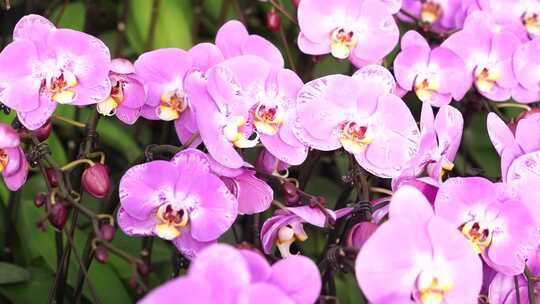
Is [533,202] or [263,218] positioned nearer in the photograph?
[533,202]

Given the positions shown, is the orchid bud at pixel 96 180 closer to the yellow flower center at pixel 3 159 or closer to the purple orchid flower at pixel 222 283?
the yellow flower center at pixel 3 159

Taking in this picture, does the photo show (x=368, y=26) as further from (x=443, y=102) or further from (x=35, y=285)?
(x=35, y=285)

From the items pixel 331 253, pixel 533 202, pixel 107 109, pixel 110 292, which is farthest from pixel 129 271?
pixel 533 202

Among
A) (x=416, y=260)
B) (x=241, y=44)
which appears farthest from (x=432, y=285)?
(x=241, y=44)

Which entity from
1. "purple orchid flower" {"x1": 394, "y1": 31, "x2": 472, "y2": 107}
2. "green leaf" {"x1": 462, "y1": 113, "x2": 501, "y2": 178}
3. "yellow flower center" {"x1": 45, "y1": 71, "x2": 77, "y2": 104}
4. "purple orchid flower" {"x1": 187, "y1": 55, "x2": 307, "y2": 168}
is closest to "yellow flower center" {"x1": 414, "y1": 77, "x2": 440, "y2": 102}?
"purple orchid flower" {"x1": 394, "y1": 31, "x2": 472, "y2": 107}

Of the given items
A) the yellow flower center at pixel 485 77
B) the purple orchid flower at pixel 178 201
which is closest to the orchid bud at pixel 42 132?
the purple orchid flower at pixel 178 201
